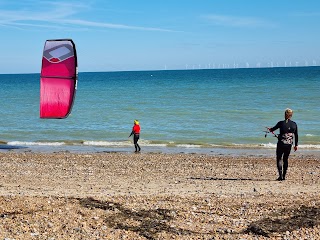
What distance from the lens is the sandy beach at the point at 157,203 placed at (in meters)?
6.93

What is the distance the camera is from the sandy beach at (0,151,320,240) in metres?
6.93

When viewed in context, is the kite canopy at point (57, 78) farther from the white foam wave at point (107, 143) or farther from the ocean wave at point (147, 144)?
the white foam wave at point (107, 143)

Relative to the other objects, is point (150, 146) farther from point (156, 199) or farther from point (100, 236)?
point (100, 236)

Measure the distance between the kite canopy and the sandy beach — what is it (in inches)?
60.1

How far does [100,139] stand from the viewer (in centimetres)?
2423

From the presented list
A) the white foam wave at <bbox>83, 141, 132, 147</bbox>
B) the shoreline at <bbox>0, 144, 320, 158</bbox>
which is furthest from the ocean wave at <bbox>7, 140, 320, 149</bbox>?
the shoreline at <bbox>0, 144, 320, 158</bbox>

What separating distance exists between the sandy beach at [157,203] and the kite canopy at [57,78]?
1.53 meters

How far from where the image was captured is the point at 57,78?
9086 mm

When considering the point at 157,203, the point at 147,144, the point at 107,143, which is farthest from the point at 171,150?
the point at 157,203

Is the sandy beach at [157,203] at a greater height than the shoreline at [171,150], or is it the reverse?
the sandy beach at [157,203]

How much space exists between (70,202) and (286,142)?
16.0 feet

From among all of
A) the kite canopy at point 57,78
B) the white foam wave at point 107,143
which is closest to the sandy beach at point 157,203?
the kite canopy at point 57,78

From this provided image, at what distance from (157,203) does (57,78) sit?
279cm

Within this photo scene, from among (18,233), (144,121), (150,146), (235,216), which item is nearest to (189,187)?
(235,216)
